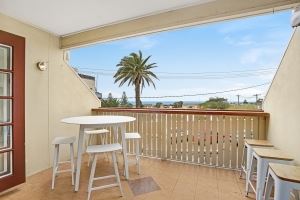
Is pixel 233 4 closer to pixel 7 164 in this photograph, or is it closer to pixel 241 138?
pixel 241 138

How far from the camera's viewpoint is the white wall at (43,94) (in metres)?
2.91

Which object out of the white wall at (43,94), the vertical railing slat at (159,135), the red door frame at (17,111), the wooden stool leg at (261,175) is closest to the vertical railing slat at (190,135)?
the vertical railing slat at (159,135)

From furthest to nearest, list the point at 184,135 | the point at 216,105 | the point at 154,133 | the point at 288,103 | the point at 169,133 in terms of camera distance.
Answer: the point at 216,105
the point at 154,133
the point at 169,133
the point at 184,135
the point at 288,103

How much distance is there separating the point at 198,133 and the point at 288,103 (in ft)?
4.88

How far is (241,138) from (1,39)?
3.55 meters

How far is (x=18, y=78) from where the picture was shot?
2.50 m

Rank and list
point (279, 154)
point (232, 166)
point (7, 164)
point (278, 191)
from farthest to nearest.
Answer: point (232, 166) < point (7, 164) < point (279, 154) < point (278, 191)

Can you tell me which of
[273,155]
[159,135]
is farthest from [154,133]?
[273,155]

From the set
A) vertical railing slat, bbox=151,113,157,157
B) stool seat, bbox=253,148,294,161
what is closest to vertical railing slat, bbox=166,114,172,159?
vertical railing slat, bbox=151,113,157,157

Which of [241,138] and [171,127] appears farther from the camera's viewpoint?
[171,127]

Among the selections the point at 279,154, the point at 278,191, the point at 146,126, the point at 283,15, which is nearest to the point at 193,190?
the point at 279,154

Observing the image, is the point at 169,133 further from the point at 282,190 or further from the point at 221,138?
the point at 282,190

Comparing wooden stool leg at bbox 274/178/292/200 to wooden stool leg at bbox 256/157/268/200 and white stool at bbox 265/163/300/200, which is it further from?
wooden stool leg at bbox 256/157/268/200

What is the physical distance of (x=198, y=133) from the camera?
3369 millimetres
